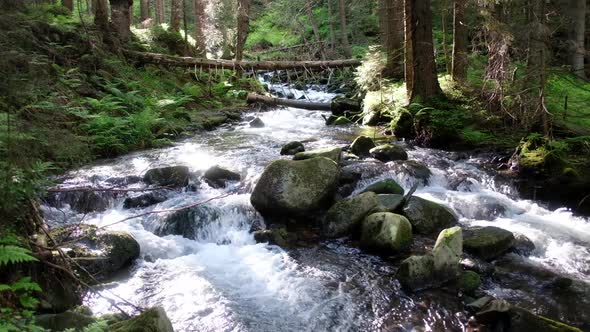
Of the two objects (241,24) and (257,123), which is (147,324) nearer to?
(257,123)

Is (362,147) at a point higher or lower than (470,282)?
higher

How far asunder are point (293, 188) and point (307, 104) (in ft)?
34.7

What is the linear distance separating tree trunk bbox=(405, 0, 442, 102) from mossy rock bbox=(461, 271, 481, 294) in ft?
24.8

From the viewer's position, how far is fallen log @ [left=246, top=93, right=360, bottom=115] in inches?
684

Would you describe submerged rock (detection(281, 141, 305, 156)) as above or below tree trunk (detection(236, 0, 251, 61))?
below

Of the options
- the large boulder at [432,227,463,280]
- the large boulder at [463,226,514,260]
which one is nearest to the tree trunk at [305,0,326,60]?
the large boulder at [463,226,514,260]

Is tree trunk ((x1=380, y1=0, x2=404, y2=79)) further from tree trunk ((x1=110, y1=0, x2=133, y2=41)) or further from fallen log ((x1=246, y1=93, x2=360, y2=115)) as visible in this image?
tree trunk ((x1=110, y1=0, x2=133, y2=41))

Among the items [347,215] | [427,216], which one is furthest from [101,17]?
[427,216]

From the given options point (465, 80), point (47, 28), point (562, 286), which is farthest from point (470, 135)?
point (47, 28)

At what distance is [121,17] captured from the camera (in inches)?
686

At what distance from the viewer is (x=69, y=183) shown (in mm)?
9016

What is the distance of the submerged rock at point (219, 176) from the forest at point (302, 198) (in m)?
0.03

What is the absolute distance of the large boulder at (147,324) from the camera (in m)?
4.05

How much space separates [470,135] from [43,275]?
32.7 feet
